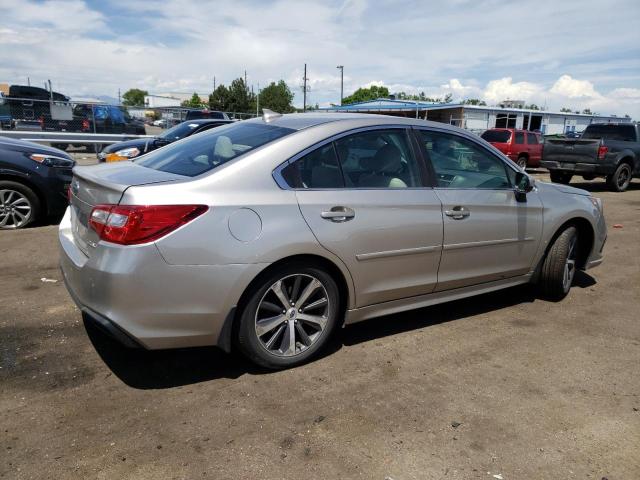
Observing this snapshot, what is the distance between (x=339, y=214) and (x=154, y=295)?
3.97ft

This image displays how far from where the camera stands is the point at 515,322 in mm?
4387

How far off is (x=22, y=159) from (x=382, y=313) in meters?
5.28

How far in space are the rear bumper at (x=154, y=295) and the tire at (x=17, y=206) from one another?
4.40 metres

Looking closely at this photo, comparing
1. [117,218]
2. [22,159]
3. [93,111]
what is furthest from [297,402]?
[93,111]

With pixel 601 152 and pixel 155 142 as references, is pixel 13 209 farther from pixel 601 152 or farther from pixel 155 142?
pixel 601 152

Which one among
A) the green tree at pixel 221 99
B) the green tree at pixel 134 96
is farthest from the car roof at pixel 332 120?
the green tree at pixel 134 96

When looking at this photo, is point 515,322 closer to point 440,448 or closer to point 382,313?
point 382,313

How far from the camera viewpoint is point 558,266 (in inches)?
185

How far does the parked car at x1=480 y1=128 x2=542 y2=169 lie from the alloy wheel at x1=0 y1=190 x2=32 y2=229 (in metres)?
16.4

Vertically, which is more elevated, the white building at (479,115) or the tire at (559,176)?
the white building at (479,115)

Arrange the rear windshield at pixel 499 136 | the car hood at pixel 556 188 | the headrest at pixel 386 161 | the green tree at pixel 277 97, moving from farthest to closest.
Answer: the green tree at pixel 277 97 → the rear windshield at pixel 499 136 → the car hood at pixel 556 188 → the headrest at pixel 386 161

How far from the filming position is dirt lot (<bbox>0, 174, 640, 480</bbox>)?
2496 millimetres

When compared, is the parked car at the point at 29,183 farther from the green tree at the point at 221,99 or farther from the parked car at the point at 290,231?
the green tree at the point at 221,99

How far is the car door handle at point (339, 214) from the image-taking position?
3250mm
